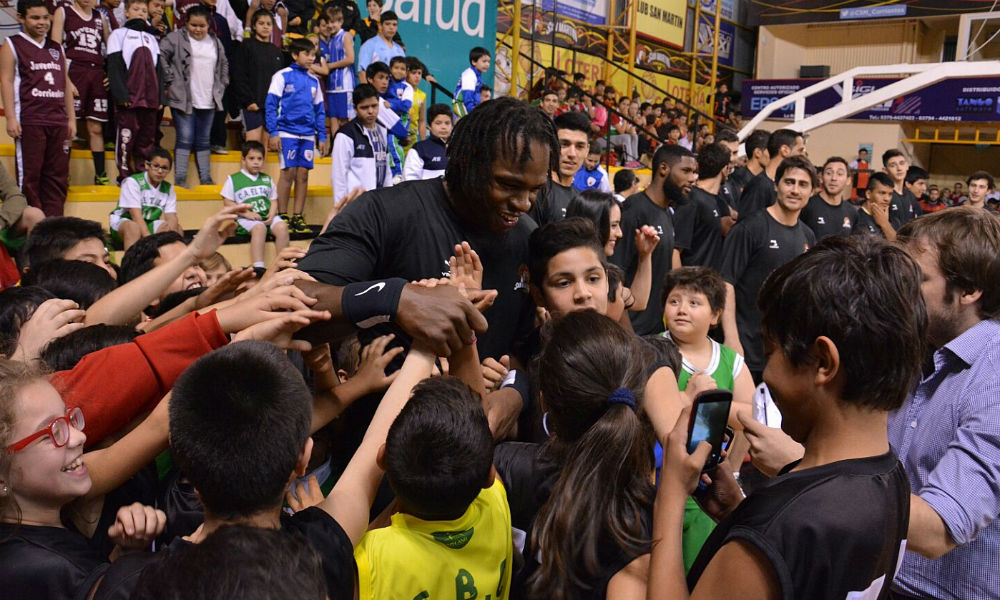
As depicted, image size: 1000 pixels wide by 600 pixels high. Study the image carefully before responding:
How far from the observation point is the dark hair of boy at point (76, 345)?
82.5 inches

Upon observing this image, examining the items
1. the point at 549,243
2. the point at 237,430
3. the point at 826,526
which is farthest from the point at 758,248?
the point at 237,430

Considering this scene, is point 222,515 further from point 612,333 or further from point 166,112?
point 166,112

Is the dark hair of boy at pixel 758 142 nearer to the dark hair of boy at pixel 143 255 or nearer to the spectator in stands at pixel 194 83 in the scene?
the spectator in stands at pixel 194 83

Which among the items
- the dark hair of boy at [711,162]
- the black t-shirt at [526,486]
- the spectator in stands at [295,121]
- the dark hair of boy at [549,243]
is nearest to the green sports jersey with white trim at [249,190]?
the spectator in stands at [295,121]

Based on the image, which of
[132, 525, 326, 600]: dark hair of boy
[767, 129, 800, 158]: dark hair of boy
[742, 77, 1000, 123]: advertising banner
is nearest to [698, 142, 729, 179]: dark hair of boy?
[767, 129, 800, 158]: dark hair of boy

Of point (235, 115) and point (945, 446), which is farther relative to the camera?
point (235, 115)

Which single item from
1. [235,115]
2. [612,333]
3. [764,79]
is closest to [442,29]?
[235,115]

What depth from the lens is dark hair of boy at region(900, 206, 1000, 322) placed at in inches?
78.9

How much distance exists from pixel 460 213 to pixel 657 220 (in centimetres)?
354

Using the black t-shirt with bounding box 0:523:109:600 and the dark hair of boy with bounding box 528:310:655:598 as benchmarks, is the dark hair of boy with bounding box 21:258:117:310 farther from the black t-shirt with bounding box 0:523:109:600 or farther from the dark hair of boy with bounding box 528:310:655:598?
the dark hair of boy with bounding box 528:310:655:598

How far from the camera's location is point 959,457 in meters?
1.83

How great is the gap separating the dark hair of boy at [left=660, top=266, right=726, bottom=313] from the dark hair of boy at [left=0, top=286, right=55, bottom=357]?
274 cm

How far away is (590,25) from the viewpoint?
18469mm

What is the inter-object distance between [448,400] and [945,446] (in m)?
1.26
